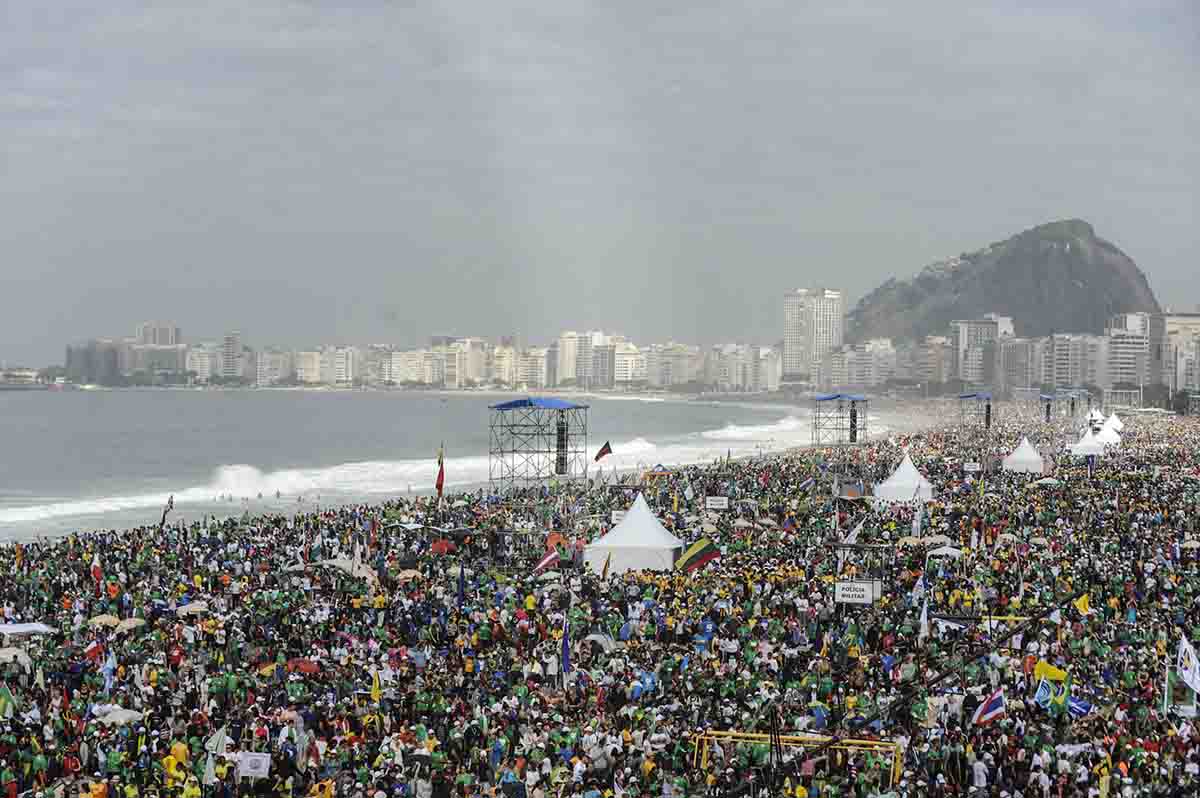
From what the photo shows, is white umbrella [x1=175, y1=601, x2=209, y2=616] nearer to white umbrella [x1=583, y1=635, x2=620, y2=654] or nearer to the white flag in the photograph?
white umbrella [x1=583, y1=635, x2=620, y2=654]

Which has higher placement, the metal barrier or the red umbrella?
the red umbrella

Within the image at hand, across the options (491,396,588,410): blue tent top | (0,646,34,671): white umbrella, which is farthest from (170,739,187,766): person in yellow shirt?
(491,396,588,410): blue tent top

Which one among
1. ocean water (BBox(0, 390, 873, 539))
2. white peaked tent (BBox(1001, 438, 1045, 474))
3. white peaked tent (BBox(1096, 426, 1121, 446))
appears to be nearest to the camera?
white peaked tent (BBox(1001, 438, 1045, 474))

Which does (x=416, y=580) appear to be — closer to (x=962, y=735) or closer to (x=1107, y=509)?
(x=962, y=735)

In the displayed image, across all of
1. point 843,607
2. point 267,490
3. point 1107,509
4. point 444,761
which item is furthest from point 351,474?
point 444,761

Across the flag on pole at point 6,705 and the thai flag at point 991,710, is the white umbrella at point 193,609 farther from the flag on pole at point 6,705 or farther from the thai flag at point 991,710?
the thai flag at point 991,710

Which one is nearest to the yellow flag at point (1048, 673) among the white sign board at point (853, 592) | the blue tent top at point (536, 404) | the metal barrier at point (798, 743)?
the metal barrier at point (798, 743)
